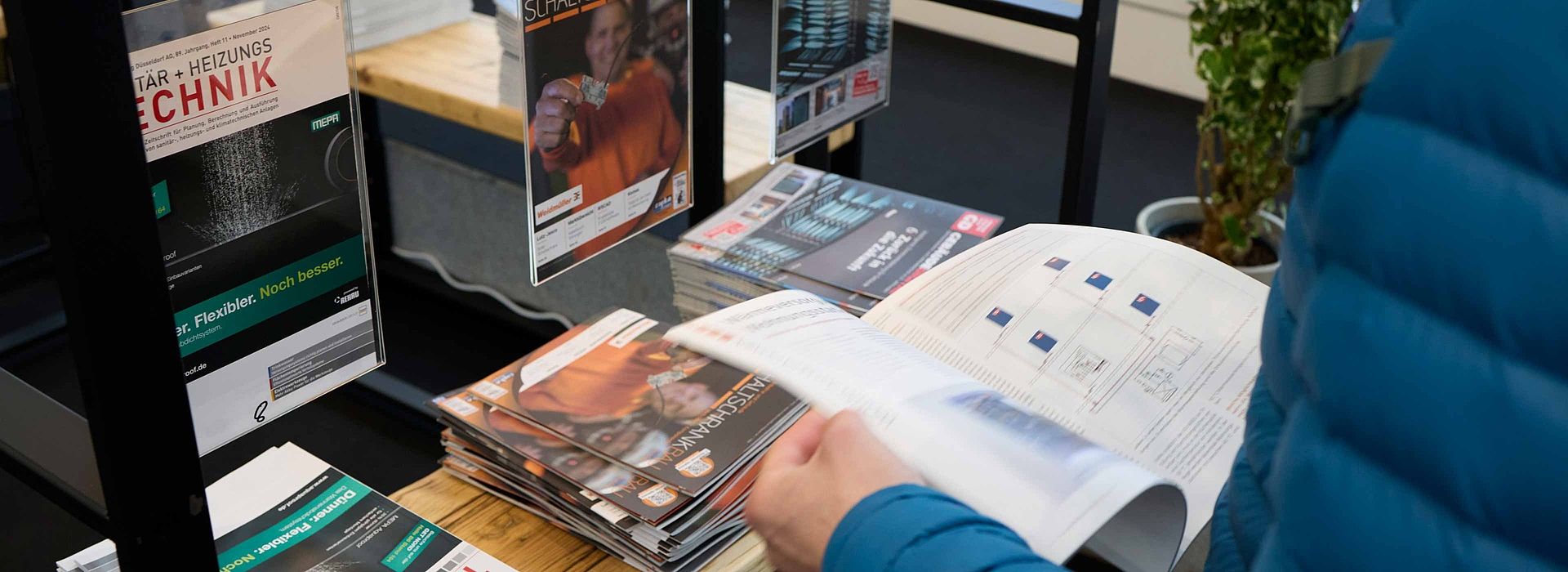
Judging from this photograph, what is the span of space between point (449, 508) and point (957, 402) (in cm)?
57

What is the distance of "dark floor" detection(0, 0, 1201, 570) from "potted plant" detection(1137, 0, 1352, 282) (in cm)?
68

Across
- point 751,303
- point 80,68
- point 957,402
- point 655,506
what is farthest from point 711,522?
point 80,68

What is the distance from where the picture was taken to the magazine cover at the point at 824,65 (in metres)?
1.57

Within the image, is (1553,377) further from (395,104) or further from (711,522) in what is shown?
(395,104)

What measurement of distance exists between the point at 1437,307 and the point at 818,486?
1.15 feet

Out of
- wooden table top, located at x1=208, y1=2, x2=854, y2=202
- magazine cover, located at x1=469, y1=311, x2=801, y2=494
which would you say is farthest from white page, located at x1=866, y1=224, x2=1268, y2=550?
wooden table top, located at x1=208, y1=2, x2=854, y2=202

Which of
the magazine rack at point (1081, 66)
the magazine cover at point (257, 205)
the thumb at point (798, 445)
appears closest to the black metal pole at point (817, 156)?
the magazine rack at point (1081, 66)

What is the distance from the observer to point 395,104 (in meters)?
3.77

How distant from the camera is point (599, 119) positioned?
127cm

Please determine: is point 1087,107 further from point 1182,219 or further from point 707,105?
point 1182,219

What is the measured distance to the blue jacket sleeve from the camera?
59 centimetres

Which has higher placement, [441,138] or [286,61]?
[286,61]

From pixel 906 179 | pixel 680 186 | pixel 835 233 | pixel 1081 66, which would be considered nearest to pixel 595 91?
pixel 680 186

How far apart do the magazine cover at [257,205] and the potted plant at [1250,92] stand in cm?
171
